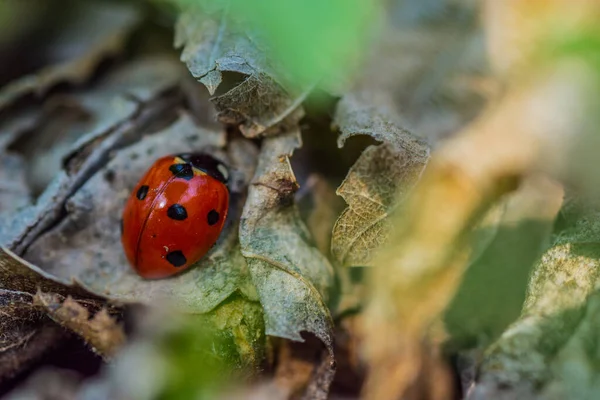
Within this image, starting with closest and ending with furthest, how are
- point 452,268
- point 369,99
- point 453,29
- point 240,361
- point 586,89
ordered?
point 240,361, point 452,268, point 369,99, point 586,89, point 453,29

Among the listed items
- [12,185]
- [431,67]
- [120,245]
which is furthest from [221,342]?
[431,67]

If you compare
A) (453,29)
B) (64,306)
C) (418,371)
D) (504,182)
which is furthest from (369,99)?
(64,306)

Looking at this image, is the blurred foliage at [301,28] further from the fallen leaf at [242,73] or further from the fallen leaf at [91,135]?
the fallen leaf at [91,135]

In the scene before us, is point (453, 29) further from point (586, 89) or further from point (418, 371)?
point (418, 371)

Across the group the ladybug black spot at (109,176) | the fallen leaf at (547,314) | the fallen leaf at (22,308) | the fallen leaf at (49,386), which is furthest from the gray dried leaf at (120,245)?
the fallen leaf at (547,314)

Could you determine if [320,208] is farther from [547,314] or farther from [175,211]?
[547,314]

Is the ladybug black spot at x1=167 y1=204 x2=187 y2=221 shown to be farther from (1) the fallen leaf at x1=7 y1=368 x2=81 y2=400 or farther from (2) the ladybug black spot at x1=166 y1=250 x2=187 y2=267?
(1) the fallen leaf at x1=7 y1=368 x2=81 y2=400
